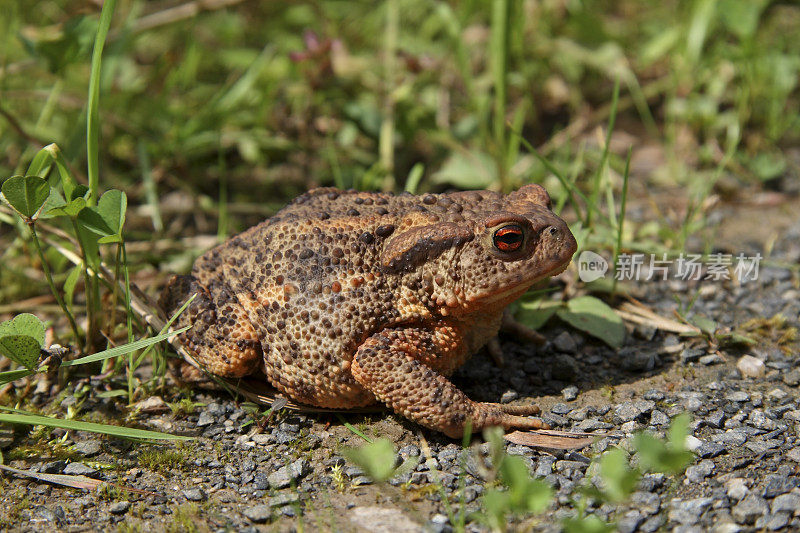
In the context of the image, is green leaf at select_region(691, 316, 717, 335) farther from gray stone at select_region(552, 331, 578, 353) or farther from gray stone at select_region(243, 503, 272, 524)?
gray stone at select_region(243, 503, 272, 524)

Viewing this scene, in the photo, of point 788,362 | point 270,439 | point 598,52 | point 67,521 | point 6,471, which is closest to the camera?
point 67,521

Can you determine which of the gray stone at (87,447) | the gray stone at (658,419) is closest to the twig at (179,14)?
the gray stone at (87,447)

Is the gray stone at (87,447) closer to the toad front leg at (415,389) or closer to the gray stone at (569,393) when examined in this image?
the toad front leg at (415,389)

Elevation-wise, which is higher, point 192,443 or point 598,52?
point 598,52

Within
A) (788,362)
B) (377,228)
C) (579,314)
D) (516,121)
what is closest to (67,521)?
(377,228)

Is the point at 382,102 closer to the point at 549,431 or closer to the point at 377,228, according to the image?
the point at 377,228

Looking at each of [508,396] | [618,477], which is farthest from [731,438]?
[618,477]
